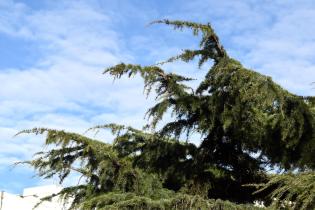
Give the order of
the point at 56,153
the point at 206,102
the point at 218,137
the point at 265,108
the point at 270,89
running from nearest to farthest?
the point at 270,89
the point at 265,108
the point at 206,102
the point at 218,137
the point at 56,153

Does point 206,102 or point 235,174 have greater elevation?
point 206,102

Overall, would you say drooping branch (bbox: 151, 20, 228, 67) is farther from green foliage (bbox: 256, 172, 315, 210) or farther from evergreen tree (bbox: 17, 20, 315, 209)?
green foliage (bbox: 256, 172, 315, 210)

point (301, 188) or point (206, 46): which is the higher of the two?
point (206, 46)

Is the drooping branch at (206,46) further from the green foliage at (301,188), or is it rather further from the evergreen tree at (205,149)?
the green foliage at (301,188)

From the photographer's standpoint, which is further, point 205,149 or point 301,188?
point 205,149

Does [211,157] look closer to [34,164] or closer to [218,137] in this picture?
[218,137]

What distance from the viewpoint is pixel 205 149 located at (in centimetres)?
732

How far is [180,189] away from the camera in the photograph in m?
7.03

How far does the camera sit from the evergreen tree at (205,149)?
19.2 ft

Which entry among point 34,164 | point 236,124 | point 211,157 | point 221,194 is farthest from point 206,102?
point 34,164

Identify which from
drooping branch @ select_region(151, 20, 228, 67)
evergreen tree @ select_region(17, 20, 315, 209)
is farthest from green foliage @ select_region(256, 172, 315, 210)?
drooping branch @ select_region(151, 20, 228, 67)

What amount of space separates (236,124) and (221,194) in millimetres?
1360

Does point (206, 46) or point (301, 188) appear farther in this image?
point (206, 46)

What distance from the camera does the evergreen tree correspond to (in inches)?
230
